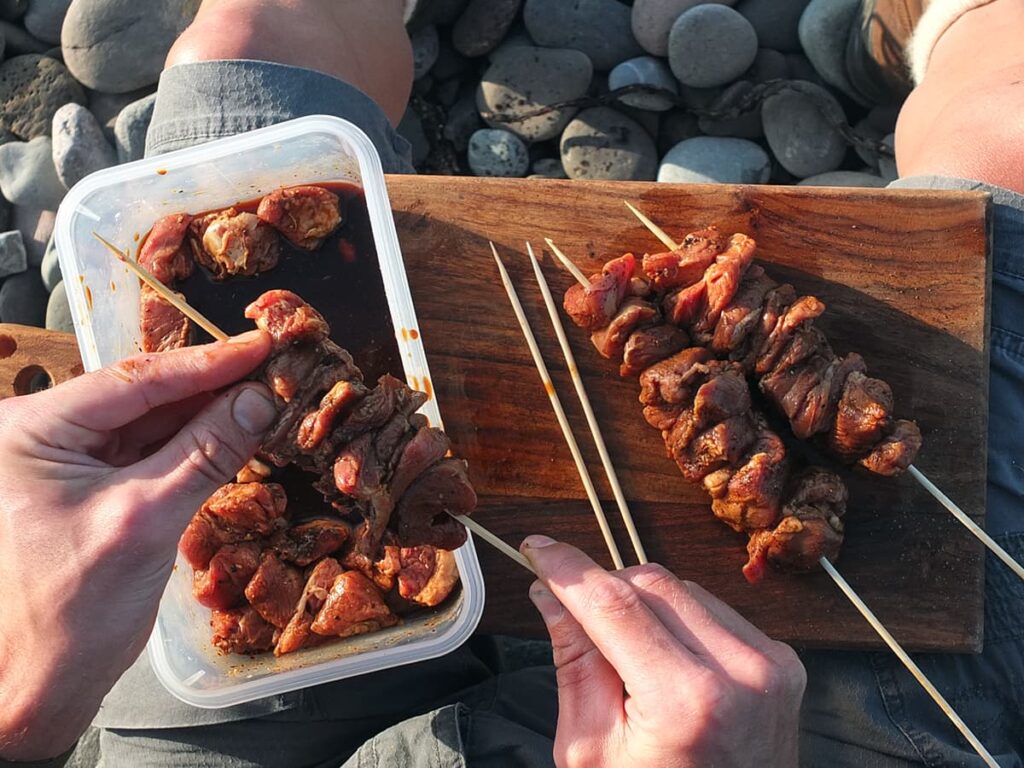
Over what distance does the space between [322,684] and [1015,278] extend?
13.1 feet

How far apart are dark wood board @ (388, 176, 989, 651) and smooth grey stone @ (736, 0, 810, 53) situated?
2.61m

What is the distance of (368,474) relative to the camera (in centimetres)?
305

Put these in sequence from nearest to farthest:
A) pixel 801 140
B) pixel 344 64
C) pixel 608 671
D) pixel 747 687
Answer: pixel 747 687 < pixel 608 671 < pixel 344 64 < pixel 801 140

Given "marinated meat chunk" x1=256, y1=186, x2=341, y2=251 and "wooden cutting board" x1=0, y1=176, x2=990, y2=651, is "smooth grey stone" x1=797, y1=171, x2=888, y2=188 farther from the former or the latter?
"marinated meat chunk" x1=256, y1=186, x2=341, y2=251

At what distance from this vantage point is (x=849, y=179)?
225 inches

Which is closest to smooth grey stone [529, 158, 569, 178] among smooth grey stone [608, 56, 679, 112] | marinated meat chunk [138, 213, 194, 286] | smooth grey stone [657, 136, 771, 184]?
smooth grey stone [608, 56, 679, 112]

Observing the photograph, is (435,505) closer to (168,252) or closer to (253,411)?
(253,411)

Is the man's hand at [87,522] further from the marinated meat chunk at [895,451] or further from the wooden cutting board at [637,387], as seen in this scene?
the marinated meat chunk at [895,451]

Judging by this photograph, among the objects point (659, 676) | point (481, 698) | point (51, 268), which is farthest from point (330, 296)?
point (51, 268)

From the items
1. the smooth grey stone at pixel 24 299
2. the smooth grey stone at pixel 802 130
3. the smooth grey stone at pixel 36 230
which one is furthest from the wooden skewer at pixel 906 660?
the smooth grey stone at pixel 36 230

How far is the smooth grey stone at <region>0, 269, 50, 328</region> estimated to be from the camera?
18.9ft

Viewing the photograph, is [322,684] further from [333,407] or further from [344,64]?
[344,64]

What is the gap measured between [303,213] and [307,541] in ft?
5.04

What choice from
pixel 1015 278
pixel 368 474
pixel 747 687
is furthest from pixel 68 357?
pixel 1015 278
